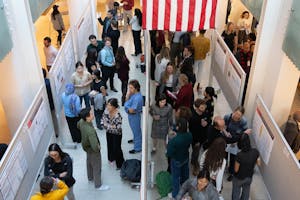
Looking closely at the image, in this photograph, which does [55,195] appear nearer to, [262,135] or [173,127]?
[173,127]

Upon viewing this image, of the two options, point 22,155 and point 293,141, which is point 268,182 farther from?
point 22,155

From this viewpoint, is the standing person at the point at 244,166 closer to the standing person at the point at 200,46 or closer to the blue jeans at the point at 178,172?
the blue jeans at the point at 178,172

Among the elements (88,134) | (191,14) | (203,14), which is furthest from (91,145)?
(203,14)

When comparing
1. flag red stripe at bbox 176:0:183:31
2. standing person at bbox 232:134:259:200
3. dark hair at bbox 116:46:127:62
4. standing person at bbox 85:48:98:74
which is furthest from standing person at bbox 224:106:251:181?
standing person at bbox 85:48:98:74

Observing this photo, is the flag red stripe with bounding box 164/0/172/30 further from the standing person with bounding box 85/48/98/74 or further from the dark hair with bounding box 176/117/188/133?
the standing person with bounding box 85/48/98/74

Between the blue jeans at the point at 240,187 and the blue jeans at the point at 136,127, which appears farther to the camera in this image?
the blue jeans at the point at 136,127

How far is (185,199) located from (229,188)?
1.98 metres

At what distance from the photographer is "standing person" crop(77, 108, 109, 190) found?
17.2 feet

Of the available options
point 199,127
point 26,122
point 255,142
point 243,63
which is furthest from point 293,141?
point 26,122

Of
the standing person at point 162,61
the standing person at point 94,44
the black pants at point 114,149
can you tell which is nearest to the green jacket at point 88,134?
the black pants at point 114,149

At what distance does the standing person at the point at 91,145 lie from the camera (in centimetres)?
523

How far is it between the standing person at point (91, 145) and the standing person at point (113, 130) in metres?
0.36

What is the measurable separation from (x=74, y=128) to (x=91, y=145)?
5.59ft

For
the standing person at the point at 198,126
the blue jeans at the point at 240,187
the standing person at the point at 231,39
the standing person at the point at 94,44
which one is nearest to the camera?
the blue jeans at the point at 240,187
